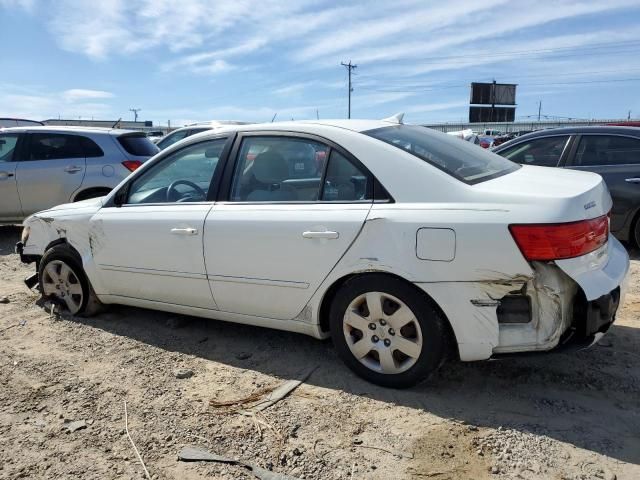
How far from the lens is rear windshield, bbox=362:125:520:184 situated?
10.5 feet

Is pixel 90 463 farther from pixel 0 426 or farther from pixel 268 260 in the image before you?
pixel 268 260

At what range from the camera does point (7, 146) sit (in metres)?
8.09

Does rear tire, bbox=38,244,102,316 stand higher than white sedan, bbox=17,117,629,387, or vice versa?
white sedan, bbox=17,117,629,387

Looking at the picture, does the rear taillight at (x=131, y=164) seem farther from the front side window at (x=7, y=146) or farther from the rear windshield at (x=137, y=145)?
the front side window at (x=7, y=146)

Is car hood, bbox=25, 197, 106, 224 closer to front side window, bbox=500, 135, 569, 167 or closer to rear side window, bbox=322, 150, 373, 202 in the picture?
rear side window, bbox=322, 150, 373, 202

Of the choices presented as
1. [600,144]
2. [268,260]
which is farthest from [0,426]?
[600,144]

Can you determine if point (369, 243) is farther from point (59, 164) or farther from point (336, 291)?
point (59, 164)

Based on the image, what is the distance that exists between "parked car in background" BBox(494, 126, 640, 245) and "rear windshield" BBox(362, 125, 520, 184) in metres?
3.35

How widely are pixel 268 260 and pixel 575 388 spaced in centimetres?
197

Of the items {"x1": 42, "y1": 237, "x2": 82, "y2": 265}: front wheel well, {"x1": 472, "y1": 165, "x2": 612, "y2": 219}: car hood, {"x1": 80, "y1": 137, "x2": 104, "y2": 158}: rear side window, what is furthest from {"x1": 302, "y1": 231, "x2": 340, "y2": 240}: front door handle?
{"x1": 80, "y1": 137, "x2": 104, "y2": 158}: rear side window

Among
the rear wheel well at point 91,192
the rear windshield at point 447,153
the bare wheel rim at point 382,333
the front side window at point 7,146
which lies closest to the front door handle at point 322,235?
the bare wheel rim at point 382,333

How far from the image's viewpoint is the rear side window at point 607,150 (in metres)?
6.46

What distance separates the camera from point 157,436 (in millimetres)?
2916

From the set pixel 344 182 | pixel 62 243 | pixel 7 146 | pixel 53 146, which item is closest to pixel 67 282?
pixel 62 243
